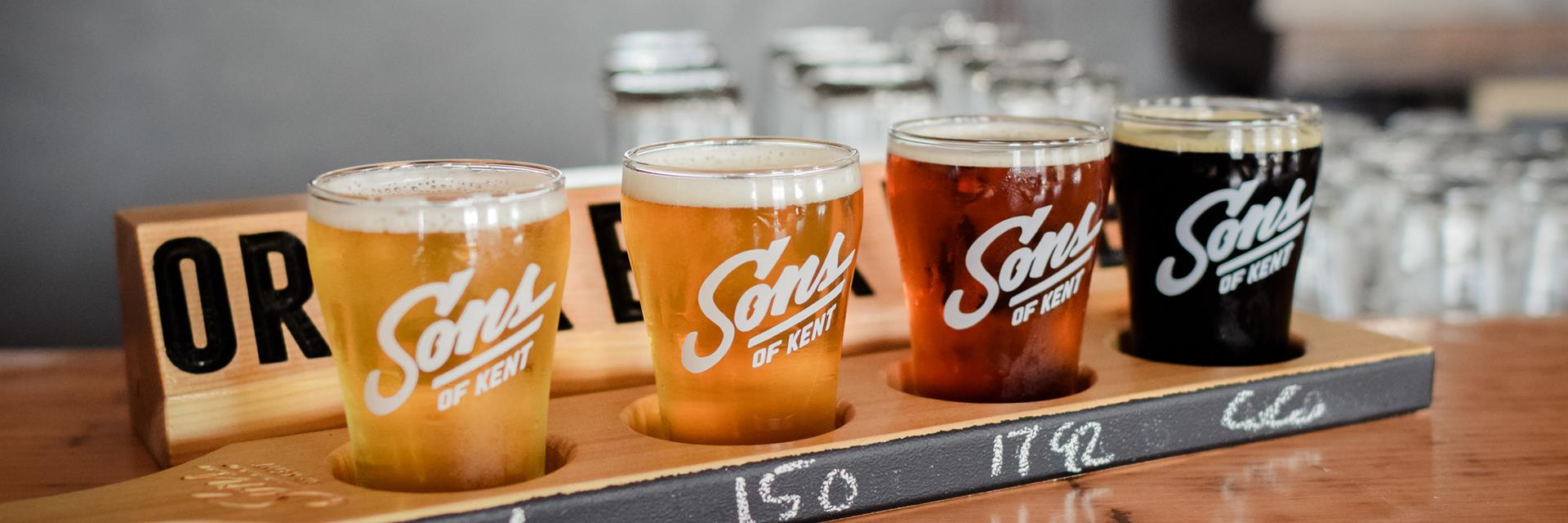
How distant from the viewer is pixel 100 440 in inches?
40.4

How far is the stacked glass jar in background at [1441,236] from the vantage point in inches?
84.2

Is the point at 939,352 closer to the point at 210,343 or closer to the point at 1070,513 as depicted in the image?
the point at 1070,513

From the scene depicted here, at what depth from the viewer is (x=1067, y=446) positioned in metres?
0.94

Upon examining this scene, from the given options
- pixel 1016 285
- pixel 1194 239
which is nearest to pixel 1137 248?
pixel 1194 239

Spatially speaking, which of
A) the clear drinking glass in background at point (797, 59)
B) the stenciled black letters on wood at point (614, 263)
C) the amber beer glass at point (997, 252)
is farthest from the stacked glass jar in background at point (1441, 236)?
the stenciled black letters on wood at point (614, 263)

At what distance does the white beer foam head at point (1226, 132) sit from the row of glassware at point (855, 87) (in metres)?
1.23

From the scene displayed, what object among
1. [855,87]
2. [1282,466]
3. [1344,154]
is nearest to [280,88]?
[855,87]

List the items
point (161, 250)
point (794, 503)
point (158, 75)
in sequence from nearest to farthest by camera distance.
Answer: point (794, 503)
point (161, 250)
point (158, 75)

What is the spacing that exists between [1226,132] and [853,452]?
0.42m

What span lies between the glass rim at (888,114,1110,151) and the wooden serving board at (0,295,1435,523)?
0.65 ft

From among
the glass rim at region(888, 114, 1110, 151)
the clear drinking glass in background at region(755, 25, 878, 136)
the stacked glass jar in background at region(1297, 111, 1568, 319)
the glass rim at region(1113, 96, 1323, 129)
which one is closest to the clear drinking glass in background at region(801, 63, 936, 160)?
the clear drinking glass in background at region(755, 25, 878, 136)

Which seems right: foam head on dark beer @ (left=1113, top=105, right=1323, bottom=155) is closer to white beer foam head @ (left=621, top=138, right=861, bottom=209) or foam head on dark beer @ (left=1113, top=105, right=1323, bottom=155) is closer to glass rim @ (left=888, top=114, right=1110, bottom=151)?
glass rim @ (left=888, top=114, right=1110, bottom=151)

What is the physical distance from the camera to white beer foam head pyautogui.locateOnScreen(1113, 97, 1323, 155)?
3.32 ft

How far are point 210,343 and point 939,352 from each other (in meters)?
0.57
